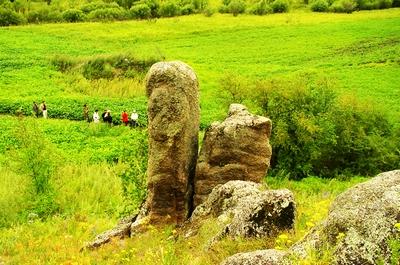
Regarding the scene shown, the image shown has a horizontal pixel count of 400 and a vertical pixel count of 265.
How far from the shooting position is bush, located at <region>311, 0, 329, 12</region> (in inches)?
4929

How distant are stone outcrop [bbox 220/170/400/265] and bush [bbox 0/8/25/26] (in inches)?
4515

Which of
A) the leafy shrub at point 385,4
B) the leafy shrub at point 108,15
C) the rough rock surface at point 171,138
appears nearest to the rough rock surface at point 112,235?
the rough rock surface at point 171,138

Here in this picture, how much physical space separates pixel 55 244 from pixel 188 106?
7882 mm

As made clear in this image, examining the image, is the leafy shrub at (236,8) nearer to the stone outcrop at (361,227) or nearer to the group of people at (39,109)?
the group of people at (39,109)

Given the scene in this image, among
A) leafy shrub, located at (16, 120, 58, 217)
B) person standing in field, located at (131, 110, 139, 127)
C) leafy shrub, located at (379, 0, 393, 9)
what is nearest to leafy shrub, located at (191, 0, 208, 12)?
leafy shrub, located at (379, 0, 393, 9)

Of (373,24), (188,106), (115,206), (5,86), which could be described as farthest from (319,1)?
(188,106)

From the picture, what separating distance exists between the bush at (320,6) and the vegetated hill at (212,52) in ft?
13.5

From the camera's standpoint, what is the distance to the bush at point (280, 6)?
125500 mm

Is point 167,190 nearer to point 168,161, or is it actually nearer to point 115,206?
point 168,161

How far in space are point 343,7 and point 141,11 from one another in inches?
1571

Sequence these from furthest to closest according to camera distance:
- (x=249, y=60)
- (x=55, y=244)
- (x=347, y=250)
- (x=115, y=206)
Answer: (x=249, y=60), (x=115, y=206), (x=55, y=244), (x=347, y=250)

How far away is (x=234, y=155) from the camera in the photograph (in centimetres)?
2416

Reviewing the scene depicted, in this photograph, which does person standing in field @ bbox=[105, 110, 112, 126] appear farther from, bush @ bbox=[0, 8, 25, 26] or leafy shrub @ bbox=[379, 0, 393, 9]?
leafy shrub @ bbox=[379, 0, 393, 9]

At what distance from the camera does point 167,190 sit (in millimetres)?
23578
